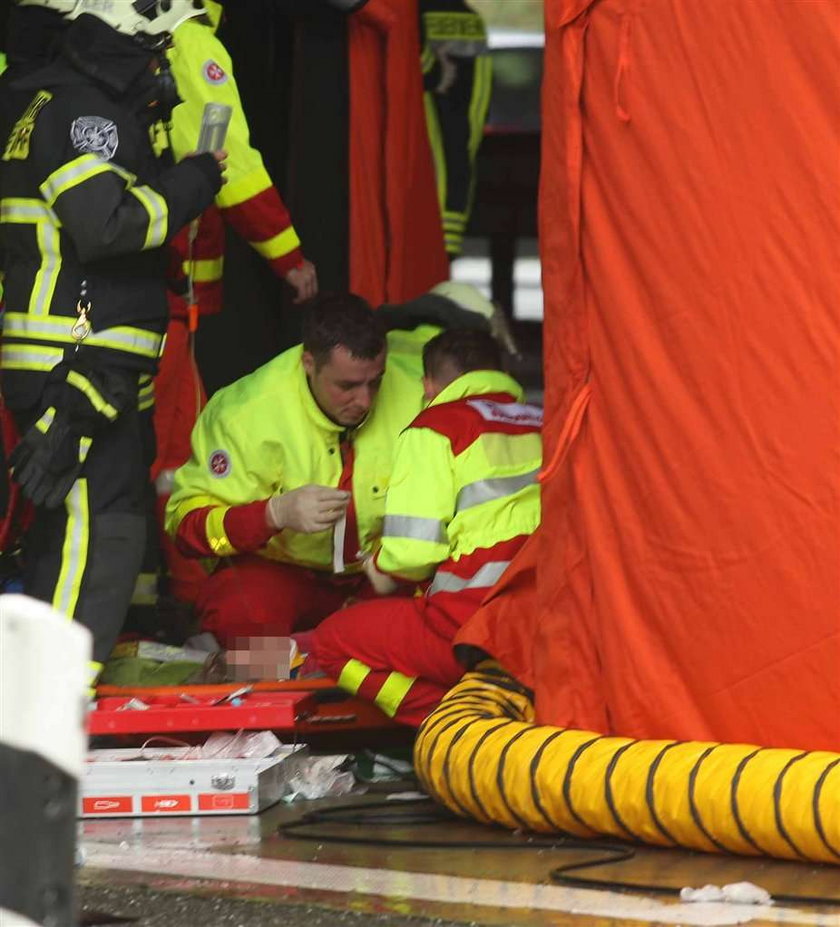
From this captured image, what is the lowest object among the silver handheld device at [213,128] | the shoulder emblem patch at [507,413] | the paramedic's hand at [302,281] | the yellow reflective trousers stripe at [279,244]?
the shoulder emblem patch at [507,413]

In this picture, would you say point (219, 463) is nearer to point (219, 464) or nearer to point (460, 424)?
point (219, 464)

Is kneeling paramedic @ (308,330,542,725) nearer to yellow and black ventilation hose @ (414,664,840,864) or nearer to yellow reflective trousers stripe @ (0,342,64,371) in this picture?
yellow and black ventilation hose @ (414,664,840,864)

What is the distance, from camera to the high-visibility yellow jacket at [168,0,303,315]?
20.1 ft

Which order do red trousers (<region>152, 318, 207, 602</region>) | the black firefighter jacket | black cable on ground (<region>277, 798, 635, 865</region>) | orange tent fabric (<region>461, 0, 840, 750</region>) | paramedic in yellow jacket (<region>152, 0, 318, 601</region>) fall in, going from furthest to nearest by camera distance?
red trousers (<region>152, 318, 207, 602</region>) < paramedic in yellow jacket (<region>152, 0, 318, 601</region>) < the black firefighter jacket < black cable on ground (<region>277, 798, 635, 865</region>) < orange tent fabric (<region>461, 0, 840, 750</region>)

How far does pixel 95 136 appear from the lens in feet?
15.7

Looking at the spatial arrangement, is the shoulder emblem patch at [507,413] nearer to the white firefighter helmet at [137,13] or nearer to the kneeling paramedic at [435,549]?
the kneeling paramedic at [435,549]

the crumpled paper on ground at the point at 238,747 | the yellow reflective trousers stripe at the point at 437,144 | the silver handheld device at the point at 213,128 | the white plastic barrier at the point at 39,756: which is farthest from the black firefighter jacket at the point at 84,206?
the yellow reflective trousers stripe at the point at 437,144

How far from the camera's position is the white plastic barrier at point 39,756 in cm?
209

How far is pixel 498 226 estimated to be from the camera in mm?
11438

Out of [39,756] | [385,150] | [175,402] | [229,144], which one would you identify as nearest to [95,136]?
[229,144]

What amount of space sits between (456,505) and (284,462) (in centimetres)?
78

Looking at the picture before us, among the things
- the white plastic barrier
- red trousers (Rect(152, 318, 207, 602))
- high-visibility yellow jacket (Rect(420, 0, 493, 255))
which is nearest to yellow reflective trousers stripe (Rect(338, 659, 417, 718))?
red trousers (Rect(152, 318, 207, 602))

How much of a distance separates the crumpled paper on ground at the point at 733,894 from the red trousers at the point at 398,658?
140cm

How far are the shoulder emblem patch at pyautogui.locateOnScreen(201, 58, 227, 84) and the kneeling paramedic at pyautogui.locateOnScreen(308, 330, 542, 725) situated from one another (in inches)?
67.3
